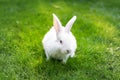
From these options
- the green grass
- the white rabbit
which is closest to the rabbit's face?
the white rabbit

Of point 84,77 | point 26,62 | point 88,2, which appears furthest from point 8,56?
point 88,2

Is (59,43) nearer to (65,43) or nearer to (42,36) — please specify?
(65,43)

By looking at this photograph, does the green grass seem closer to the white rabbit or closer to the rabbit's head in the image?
the white rabbit

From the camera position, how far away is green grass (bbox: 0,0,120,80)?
553 centimetres

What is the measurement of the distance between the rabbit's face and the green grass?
1.61 feet

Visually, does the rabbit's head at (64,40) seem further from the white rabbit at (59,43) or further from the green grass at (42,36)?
the green grass at (42,36)

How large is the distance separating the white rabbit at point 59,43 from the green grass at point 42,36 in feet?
0.74

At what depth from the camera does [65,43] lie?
5219 mm

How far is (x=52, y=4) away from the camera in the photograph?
9.89 m

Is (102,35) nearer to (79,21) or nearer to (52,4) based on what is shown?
(79,21)

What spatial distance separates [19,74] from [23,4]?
469 centimetres

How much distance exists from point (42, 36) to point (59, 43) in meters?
1.68

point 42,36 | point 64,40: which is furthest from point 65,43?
point 42,36

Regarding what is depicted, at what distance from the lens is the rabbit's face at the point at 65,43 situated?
17.1 feet
